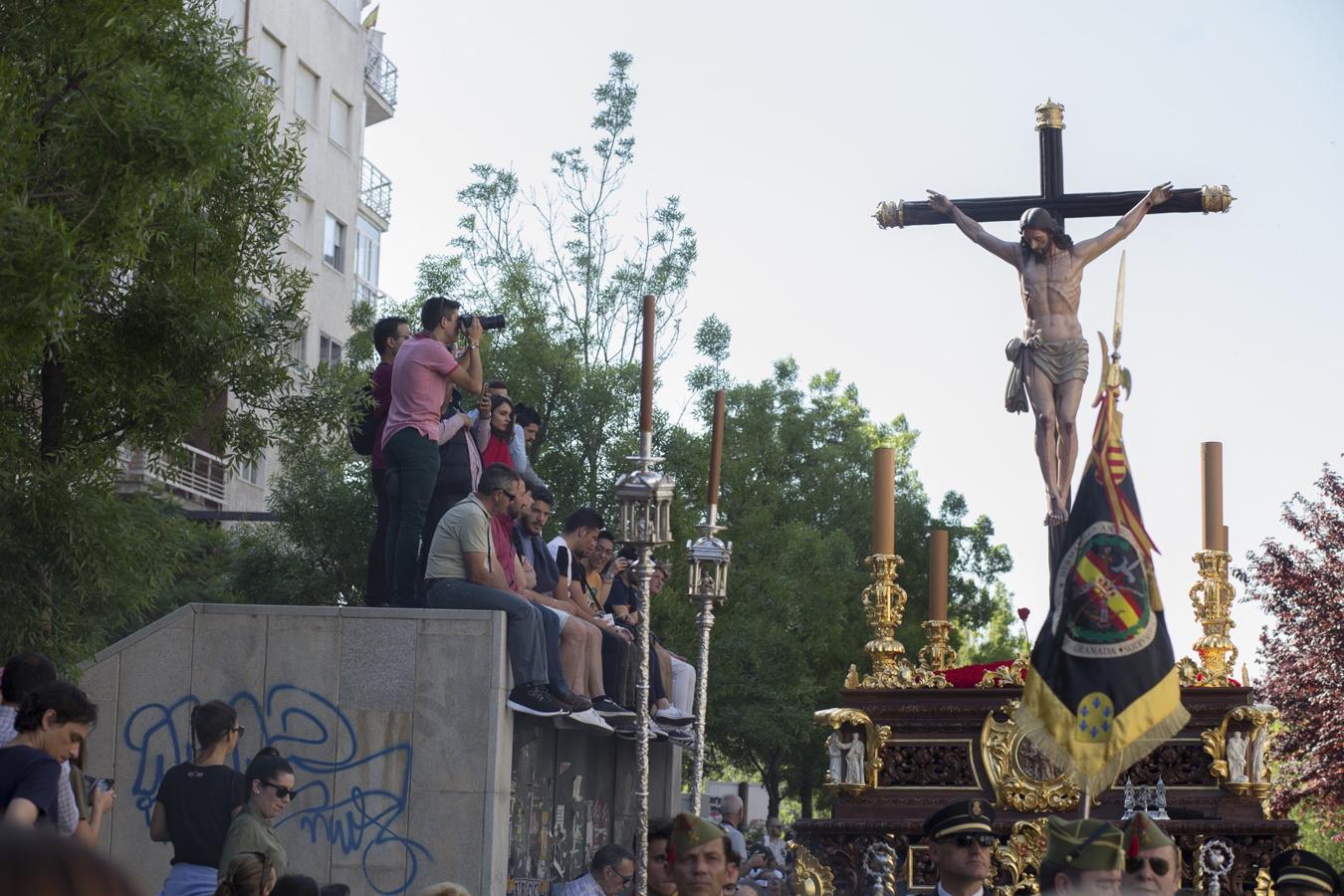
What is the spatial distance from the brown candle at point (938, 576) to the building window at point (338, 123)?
1267 inches

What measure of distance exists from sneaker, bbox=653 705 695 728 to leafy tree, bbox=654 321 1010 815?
394 inches

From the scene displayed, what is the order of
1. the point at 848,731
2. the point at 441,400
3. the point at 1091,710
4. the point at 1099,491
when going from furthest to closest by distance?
the point at 441,400
the point at 848,731
the point at 1099,491
the point at 1091,710

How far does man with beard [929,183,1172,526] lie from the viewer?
11484mm

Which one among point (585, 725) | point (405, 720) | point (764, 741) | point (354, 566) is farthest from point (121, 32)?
point (764, 741)

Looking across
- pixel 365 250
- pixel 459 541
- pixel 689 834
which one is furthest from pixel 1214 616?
pixel 365 250

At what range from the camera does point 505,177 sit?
29.1 metres

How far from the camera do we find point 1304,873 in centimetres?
687

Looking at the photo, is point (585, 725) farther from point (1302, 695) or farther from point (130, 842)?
point (1302, 695)

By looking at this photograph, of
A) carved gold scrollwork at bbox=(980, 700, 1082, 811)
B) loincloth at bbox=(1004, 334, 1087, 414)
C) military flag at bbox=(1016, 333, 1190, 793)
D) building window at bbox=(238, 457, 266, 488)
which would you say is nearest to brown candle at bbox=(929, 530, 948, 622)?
carved gold scrollwork at bbox=(980, 700, 1082, 811)

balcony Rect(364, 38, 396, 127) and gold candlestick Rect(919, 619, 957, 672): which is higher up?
balcony Rect(364, 38, 396, 127)

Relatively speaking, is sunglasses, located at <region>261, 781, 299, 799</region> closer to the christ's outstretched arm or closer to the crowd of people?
the crowd of people

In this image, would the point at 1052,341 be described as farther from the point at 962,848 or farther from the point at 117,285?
the point at 117,285

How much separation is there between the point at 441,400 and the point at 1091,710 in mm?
5087

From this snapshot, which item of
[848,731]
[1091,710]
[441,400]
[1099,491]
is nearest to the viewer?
[1091,710]
